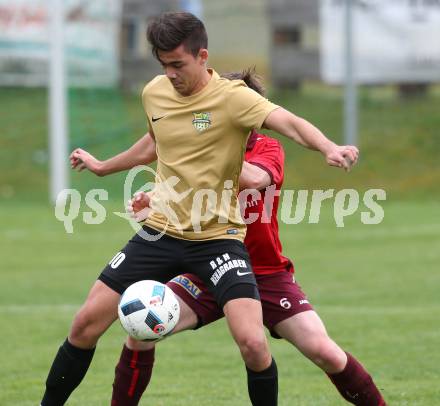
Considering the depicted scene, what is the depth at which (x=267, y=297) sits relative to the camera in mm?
5891

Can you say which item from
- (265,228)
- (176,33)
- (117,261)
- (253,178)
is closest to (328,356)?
(265,228)

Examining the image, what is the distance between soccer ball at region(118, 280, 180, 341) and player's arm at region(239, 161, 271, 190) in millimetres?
653

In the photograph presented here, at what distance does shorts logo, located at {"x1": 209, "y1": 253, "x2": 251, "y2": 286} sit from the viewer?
219 inches

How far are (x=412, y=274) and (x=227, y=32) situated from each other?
12.3 meters

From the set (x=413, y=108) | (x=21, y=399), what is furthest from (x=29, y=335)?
(x=413, y=108)

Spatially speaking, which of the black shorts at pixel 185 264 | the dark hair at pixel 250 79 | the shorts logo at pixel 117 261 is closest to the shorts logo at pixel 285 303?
the black shorts at pixel 185 264

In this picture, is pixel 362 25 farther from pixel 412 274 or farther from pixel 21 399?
pixel 21 399

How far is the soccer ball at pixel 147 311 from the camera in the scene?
543 centimetres

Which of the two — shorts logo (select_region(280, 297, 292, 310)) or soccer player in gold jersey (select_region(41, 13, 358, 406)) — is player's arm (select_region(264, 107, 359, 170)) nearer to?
soccer player in gold jersey (select_region(41, 13, 358, 406))

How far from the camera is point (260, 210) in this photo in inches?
235

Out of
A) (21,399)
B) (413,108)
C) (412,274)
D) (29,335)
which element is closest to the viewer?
(21,399)

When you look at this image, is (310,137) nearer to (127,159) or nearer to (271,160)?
(271,160)

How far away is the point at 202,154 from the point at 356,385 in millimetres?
1408

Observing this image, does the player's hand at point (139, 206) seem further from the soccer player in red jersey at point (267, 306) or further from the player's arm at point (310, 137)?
the player's arm at point (310, 137)
